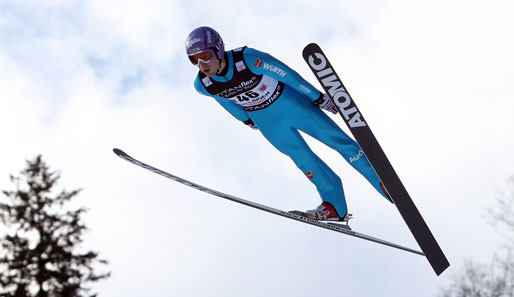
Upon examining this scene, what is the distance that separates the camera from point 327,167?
6406 millimetres

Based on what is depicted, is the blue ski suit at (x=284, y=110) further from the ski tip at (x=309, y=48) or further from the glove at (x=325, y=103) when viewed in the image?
the ski tip at (x=309, y=48)

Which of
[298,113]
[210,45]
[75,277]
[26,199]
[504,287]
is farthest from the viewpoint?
[26,199]

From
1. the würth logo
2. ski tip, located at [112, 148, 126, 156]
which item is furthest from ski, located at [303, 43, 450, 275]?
ski tip, located at [112, 148, 126, 156]

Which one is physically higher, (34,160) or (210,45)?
(34,160)

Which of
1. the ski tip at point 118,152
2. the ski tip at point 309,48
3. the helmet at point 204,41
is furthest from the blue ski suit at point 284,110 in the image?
the ski tip at point 118,152

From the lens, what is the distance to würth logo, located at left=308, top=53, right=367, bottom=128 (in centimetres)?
574

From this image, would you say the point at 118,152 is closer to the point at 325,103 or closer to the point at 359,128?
the point at 325,103

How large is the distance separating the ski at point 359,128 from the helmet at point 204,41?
81cm

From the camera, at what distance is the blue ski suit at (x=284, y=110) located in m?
5.82

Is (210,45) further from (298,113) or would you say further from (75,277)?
(75,277)

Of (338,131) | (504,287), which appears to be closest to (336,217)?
(338,131)

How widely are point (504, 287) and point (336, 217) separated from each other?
13420mm

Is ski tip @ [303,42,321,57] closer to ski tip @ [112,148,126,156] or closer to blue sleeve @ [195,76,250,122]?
blue sleeve @ [195,76,250,122]

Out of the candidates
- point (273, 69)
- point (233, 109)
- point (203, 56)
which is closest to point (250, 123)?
point (233, 109)
